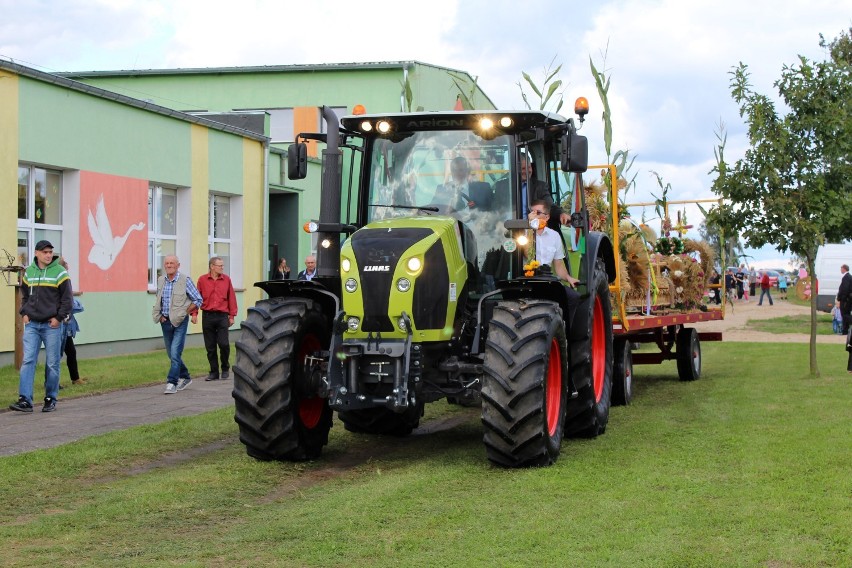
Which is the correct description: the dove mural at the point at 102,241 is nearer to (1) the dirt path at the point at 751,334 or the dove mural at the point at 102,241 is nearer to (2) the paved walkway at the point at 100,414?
(2) the paved walkway at the point at 100,414

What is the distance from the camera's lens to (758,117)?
16.1 metres

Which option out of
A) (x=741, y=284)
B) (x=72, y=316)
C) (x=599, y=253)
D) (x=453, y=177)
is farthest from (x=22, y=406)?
(x=741, y=284)

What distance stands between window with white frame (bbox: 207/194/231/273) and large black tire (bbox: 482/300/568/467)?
671 inches

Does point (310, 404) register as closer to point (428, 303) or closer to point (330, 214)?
point (428, 303)

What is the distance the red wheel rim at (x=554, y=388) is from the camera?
30.2 ft

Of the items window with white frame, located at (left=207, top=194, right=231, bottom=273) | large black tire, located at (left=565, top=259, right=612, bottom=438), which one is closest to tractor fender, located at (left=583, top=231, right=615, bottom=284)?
large black tire, located at (left=565, top=259, right=612, bottom=438)

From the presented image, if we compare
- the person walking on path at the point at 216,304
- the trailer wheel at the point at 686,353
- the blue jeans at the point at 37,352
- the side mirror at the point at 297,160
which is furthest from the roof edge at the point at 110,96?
the trailer wheel at the point at 686,353

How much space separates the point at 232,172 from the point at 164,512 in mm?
18665

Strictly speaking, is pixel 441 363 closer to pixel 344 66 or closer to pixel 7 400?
pixel 7 400

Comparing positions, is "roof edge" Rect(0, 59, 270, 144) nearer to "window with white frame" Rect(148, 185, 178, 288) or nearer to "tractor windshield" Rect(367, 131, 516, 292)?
"window with white frame" Rect(148, 185, 178, 288)

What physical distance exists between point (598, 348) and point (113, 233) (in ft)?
38.5

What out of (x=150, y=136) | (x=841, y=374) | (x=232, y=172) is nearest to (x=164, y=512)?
(x=841, y=374)

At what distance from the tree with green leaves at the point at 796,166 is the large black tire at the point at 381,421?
24.4ft

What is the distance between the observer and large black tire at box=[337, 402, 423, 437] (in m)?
10.7
